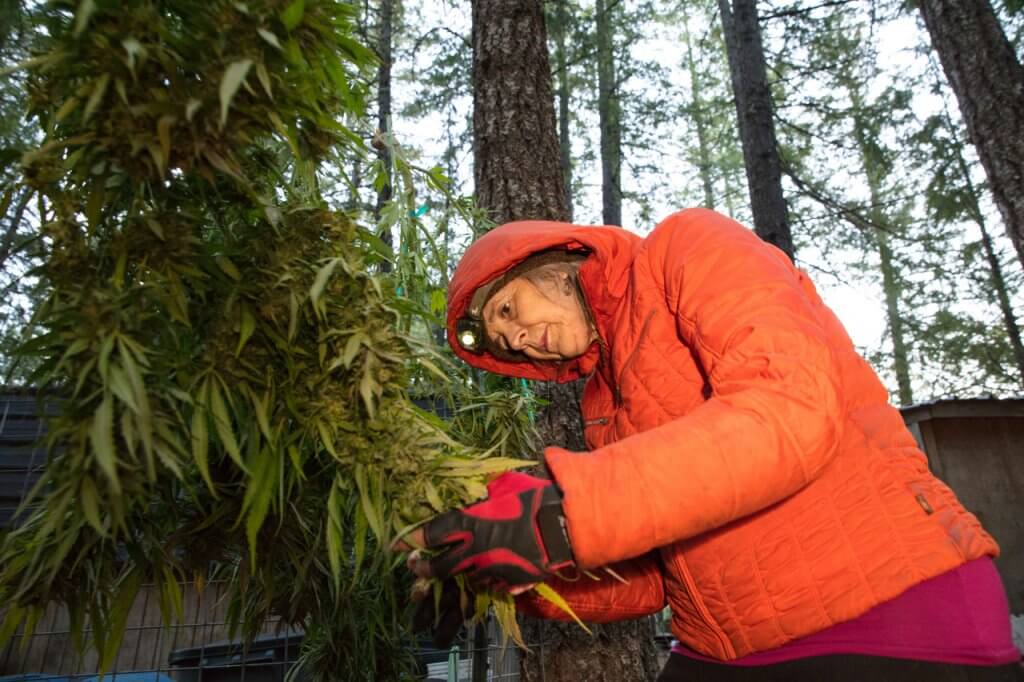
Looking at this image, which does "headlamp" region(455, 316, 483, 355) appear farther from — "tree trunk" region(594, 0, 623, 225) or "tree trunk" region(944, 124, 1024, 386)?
"tree trunk" region(944, 124, 1024, 386)

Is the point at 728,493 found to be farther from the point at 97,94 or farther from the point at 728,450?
the point at 97,94

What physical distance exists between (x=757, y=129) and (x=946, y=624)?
7.42 m

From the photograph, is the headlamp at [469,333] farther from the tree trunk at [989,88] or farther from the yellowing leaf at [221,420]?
the tree trunk at [989,88]

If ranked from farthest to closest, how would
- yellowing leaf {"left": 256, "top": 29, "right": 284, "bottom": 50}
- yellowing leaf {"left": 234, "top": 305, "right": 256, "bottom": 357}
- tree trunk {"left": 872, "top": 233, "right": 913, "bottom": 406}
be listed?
tree trunk {"left": 872, "top": 233, "right": 913, "bottom": 406}, yellowing leaf {"left": 234, "top": 305, "right": 256, "bottom": 357}, yellowing leaf {"left": 256, "top": 29, "right": 284, "bottom": 50}

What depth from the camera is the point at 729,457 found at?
1071 millimetres

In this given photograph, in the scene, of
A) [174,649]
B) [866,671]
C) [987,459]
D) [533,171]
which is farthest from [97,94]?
[987,459]

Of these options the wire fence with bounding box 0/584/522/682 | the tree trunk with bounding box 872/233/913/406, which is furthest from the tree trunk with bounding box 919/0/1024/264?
the tree trunk with bounding box 872/233/913/406

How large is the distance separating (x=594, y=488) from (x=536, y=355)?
0.91m

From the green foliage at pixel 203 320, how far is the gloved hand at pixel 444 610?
164 mm

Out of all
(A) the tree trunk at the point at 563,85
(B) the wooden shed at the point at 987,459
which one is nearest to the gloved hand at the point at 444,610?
(B) the wooden shed at the point at 987,459

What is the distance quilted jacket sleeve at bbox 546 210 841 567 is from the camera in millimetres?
1069

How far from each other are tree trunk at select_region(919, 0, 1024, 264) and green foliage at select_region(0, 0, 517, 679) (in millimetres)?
5193

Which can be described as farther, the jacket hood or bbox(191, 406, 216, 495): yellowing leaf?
the jacket hood

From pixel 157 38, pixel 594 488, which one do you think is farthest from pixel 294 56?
pixel 594 488
